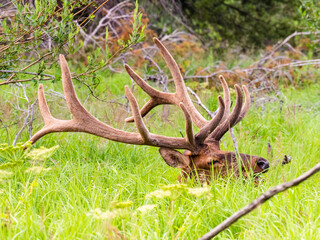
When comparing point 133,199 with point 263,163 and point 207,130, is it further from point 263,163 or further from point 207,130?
point 263,163

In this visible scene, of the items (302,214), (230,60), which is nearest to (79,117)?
(302,214)

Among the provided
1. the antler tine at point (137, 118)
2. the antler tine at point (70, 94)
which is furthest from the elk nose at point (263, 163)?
the antler tine at point (70, 94)

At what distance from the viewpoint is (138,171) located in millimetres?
4113

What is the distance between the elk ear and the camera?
3590mm

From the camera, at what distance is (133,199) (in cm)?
339

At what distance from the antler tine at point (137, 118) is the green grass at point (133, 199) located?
1.21 feet

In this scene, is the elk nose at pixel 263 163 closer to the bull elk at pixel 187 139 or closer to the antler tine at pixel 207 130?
the bull elk at pixel 187 139

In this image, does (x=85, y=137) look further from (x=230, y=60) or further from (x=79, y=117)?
(x=230, y=60)

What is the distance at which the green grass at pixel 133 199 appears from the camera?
8.41ft

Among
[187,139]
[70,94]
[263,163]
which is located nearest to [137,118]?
[187,139]

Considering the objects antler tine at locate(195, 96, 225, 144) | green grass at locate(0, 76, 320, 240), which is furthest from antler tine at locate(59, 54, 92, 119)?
antler tine at locate(195, 96, 225, 144)

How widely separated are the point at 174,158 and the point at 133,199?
503mm

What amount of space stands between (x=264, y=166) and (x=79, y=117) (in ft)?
5.15

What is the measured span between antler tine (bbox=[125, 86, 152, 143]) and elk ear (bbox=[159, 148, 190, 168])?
17 cm
